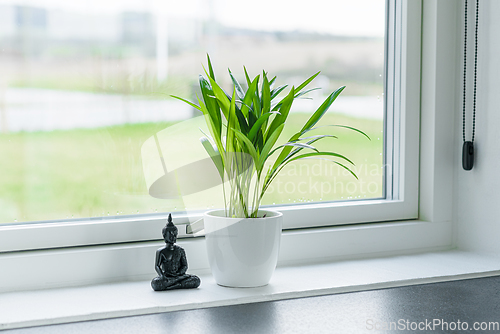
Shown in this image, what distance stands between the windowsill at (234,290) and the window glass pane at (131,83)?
18cm

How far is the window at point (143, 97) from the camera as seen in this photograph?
110 cm

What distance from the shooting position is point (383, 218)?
138cm

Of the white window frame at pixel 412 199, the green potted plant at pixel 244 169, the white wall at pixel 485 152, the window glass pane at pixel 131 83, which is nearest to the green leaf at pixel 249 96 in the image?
the green potted plant at pixel 244 169

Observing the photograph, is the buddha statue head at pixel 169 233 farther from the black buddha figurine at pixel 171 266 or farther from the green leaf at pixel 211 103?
the green leaf at pixel 211 103

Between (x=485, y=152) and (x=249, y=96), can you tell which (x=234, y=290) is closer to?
(x=249, y=96)

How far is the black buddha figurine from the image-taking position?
1046 mm

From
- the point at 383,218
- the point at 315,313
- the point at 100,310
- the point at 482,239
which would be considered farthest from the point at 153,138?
the point at 482,239

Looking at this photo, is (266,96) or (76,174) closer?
(266,96)

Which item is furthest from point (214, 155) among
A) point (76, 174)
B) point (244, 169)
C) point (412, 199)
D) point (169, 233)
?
point (412, 199)

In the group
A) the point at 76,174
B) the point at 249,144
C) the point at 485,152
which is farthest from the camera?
the point at 485,152

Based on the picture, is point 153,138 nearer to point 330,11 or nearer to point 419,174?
point 330,11

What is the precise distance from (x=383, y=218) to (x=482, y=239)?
250 mm

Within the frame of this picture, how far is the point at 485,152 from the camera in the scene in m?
1.33

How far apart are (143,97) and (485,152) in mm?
838
